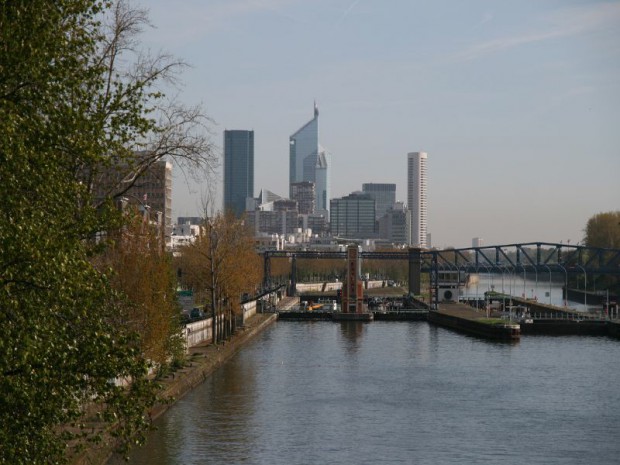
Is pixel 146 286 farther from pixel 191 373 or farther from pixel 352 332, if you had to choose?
pixel 352 332

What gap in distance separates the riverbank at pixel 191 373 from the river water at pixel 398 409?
0.61 meters

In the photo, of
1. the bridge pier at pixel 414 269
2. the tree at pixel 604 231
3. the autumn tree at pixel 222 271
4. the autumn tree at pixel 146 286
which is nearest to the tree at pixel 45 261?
the autumn tree at pixel 146 286

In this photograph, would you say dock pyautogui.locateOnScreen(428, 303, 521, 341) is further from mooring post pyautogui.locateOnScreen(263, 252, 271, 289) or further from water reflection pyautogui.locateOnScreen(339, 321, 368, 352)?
mooring post pyautogui.locateOnScreen(263, 252, 271, 289)

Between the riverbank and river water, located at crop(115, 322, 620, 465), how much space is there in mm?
606

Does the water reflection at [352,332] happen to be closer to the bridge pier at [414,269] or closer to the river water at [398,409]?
the river water at [398,409]

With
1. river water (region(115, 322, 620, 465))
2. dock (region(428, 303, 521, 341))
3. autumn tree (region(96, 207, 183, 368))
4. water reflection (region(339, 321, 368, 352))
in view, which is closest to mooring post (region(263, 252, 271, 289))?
dock (region(428, 303, 521, 341))

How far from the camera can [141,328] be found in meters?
40.8

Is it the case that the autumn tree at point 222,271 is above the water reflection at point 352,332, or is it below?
above

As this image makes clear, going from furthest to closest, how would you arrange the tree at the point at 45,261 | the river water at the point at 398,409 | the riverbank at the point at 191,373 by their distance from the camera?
the river water at the point at 398,409 → the riverbank at the point at 191,373 → the tree at the point at 45,261

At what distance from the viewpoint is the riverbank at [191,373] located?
99.9 ft

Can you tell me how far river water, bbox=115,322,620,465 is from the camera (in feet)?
115

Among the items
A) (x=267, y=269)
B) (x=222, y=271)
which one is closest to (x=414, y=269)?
(x=267, y=269)

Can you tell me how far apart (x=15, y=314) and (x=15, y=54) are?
398 cm

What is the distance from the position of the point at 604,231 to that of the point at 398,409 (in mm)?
143132
